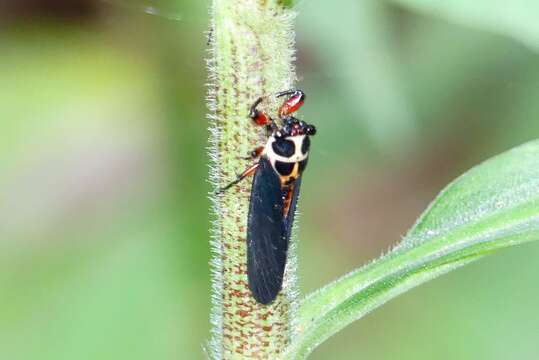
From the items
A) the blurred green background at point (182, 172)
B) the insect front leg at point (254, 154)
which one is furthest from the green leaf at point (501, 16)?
the blurred green background at point (182, 172)

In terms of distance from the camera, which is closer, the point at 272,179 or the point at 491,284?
the point at 272,179

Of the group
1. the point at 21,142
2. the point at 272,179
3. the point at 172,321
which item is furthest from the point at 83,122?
the point at 272,179

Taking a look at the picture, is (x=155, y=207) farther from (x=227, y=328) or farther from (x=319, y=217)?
(x=227, y=328)

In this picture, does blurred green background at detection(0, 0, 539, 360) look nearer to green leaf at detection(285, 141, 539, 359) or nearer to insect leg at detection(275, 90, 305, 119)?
insect leg at detection(275, 90, 305, 119)

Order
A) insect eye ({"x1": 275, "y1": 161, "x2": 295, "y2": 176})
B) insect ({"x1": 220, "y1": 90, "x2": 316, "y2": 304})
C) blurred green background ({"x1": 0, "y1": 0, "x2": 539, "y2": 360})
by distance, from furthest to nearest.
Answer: blurred green background ({"x1": 0, "y1": 0, "x2": 539, "y2": 360})
insect eye ({"x1": 275, "y1": 161, "x2": 295, "y2": 176})
insect ({"x1": 220, "y1": 90, "x2": 316, "y2": 304})

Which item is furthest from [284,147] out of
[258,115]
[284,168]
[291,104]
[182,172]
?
[182,172]

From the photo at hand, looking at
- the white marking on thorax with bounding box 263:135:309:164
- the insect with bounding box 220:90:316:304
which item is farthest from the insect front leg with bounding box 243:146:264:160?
the white marking on thorax with bounding box 263:135:309:164
